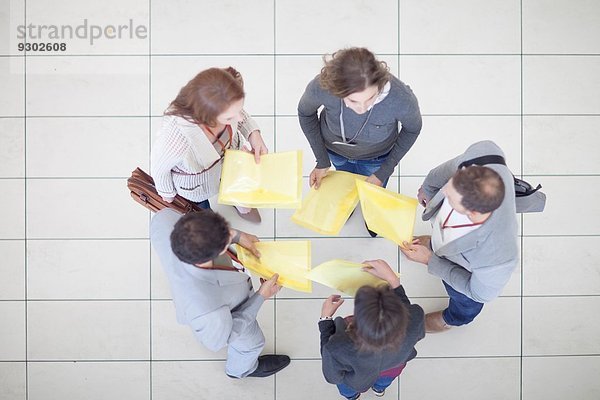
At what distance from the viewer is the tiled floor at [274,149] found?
10.3ft

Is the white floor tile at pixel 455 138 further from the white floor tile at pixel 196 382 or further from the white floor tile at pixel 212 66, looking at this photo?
the white floor tile at pixel 196 382

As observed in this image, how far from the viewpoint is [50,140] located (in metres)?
3.21

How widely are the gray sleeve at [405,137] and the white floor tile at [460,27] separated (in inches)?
42.0

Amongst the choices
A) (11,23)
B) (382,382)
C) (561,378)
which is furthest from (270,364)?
(11,23)

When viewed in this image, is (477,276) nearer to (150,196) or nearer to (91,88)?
(150,196)

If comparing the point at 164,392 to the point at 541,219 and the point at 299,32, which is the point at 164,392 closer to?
the point at 299,32

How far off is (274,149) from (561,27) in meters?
2.00

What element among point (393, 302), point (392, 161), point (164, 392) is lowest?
point (164, 392)

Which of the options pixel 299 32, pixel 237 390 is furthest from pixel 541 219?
pixel 237 390

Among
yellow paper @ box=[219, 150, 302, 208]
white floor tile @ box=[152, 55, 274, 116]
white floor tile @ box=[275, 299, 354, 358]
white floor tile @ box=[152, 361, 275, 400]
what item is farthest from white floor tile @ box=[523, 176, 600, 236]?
white floor tile @ box=[152, 361, 275, 400]

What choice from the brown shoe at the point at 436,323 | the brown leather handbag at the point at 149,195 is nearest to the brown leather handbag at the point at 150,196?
the brown leather handbag at the point at 149,195

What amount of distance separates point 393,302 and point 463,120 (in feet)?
5.59

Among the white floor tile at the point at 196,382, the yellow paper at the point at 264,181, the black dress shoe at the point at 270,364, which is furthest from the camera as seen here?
the white floor tile at the point at 196,382

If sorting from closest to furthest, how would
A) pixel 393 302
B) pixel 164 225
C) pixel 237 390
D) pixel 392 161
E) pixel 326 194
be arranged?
pixel 393 302 < pixel 164 225 < pixel 392 161 < pixel 326 194 < pixel 237 390
